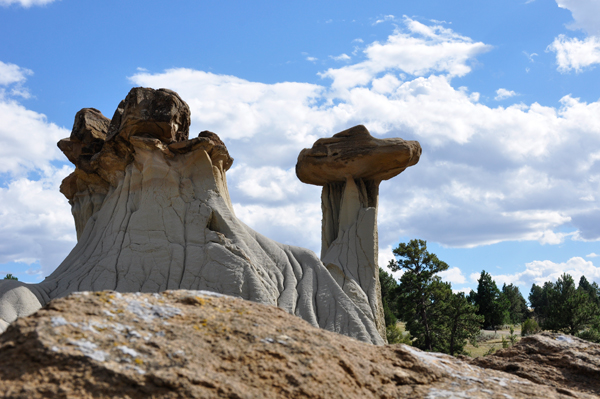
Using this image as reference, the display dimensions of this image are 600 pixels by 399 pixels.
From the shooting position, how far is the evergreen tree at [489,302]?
45750mm

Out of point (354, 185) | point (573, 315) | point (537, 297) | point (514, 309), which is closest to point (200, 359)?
point (354, 185)

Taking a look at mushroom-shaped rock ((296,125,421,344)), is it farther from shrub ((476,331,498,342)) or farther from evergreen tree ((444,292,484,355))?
shrub ((476,331,498,342))

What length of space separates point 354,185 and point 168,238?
863 centimetres

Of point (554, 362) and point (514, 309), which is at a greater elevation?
point (514, 309)

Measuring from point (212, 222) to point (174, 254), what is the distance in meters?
1.41

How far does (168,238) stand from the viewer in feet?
44.9

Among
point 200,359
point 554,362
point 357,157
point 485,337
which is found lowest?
point 485,337

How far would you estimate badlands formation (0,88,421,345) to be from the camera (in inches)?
508

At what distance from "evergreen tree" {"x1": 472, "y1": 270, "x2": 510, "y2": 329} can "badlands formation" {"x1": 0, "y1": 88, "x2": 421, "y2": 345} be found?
31.7 m

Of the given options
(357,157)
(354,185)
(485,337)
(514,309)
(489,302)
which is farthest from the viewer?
(514,309)

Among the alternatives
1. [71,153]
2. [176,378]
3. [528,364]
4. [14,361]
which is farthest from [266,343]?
[71,153]

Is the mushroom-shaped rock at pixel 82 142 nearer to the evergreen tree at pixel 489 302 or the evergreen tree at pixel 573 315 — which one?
the evergreen tree at pixel 573 315

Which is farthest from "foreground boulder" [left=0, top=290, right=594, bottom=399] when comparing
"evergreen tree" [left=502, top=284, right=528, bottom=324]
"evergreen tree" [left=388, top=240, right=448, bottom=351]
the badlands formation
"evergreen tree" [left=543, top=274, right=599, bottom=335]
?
"evergreen tree" [left=502, top=284, right=528, bottom=324]

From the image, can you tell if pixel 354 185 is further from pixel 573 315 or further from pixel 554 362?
pixel 573 315
